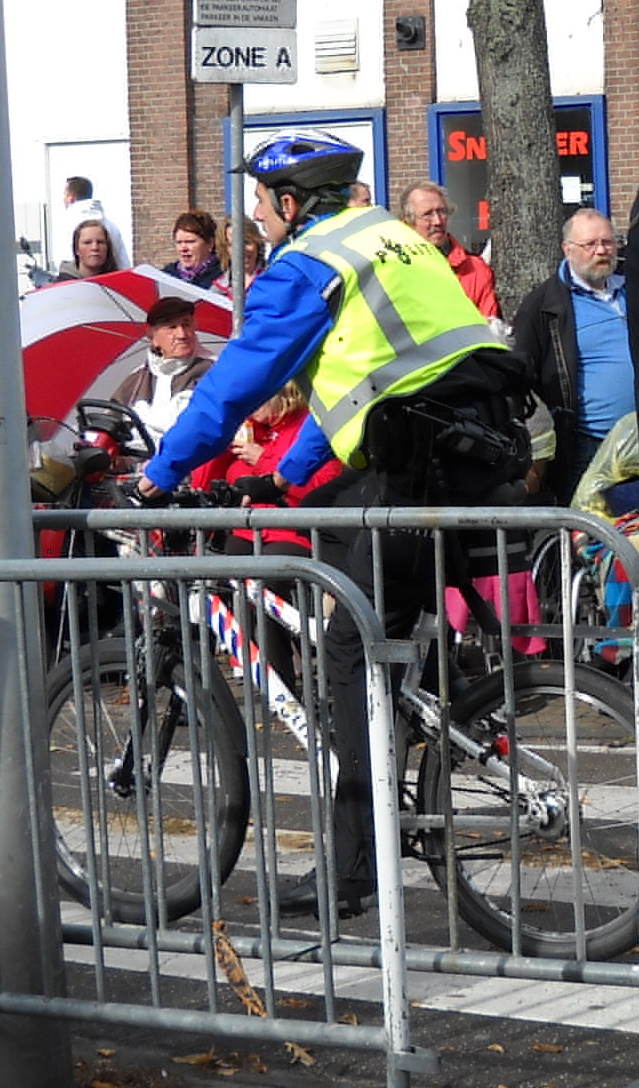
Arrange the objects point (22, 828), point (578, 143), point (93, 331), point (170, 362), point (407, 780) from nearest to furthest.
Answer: point (22, 828), point (407, 780), point (170, 362), point (93, 331), point (578, 143)

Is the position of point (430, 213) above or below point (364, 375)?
above

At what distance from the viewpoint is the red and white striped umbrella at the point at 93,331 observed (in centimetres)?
955

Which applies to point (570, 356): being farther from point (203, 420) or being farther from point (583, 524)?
point (583, 524)

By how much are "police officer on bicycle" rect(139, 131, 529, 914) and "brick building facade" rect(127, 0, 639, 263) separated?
16.8 meters

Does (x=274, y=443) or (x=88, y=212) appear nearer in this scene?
(x=274, y=443)

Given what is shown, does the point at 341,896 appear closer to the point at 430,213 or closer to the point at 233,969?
the point at 233,969

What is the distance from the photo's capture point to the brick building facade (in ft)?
71.1

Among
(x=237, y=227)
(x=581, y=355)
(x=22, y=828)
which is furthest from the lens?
(x=581, y=355)

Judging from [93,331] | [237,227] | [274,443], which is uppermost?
[237,227]

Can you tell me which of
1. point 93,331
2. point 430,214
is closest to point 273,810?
point 430,214

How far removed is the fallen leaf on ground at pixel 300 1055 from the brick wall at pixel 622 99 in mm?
16974

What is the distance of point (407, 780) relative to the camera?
493cm

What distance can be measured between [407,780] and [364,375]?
106 cm

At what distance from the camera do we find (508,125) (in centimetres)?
1170
